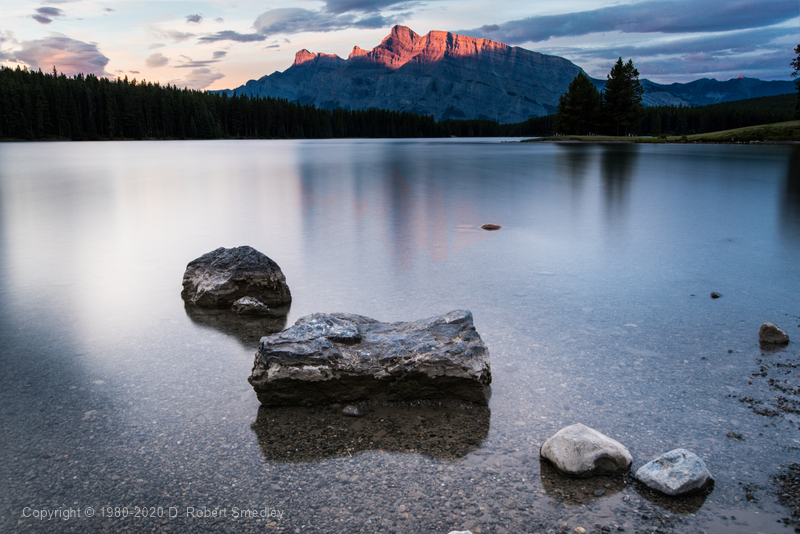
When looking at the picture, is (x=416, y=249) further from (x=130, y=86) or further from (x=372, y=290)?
(x=130, y=86)

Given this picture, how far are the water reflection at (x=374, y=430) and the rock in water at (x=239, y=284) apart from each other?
302 cm

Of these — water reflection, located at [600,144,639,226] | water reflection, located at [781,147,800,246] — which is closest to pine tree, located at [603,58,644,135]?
water reflection, located at [600,144,639,226]

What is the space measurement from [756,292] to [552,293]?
3.23m

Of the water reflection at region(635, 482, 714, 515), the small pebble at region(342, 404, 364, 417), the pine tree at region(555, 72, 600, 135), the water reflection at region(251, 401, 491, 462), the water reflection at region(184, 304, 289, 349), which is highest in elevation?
the pine tree at region(555, 72, 600, 135)

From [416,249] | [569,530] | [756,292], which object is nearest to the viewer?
[569,530]

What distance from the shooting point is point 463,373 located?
4.71m

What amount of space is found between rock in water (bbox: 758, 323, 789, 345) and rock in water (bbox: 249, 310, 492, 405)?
3.59 metres

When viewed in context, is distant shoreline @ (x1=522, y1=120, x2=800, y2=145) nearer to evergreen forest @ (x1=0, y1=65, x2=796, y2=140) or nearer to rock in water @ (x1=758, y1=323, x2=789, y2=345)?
evergreen forest @ (x1=0, y1=65, x2=796, y2=140)

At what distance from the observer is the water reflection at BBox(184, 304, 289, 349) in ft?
21.1

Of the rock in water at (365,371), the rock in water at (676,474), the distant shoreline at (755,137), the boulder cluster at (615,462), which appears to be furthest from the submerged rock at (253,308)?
the distant shoreline at (755,137)

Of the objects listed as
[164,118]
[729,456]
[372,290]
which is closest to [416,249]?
[372,290]

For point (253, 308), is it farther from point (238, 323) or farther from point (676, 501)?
point (676, 501)

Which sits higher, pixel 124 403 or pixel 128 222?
pixel 128 222

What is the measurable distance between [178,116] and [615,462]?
493 ft
